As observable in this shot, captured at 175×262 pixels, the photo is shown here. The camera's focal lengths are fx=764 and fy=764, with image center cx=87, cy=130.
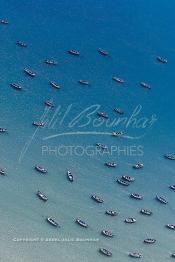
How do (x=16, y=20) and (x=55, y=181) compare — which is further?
(x=16, y=20)

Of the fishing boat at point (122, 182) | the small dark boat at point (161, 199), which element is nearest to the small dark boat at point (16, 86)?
the fishing boat at point (122, 182)

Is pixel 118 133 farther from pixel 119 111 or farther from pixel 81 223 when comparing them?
pixel 81 223

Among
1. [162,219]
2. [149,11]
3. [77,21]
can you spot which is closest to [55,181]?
[162,219]

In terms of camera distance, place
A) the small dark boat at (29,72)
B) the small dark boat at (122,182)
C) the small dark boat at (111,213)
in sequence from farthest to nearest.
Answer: the small dark boat at (29,72) → the small dark boat at (122,182) → the small dark boat at (111,213)

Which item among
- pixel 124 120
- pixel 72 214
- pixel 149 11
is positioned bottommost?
pixel 72 214

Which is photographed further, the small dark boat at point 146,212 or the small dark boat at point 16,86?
the small dark boat at point 16,86

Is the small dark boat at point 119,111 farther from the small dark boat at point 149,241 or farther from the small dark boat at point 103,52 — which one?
the small dark boat at point 149,241

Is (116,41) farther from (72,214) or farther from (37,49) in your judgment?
(72,214)

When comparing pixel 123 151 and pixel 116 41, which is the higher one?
pixel 116 41

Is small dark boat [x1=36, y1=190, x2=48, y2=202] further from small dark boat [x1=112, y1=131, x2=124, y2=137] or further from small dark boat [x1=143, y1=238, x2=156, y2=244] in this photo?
small dark boat [x1=112, y1=131, x2=124, y2=137]
